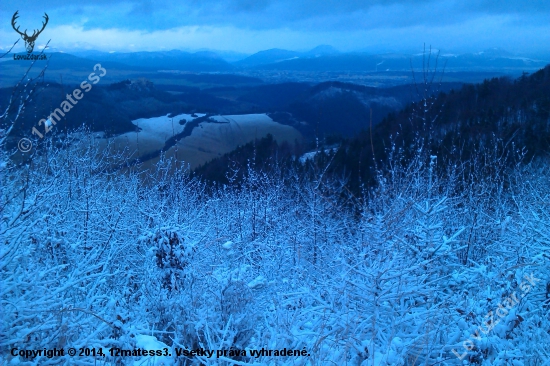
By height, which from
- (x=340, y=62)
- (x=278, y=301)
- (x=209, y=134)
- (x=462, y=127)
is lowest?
(x=278, y=301)

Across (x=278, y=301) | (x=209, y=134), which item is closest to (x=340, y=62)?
(x=209, y=134)

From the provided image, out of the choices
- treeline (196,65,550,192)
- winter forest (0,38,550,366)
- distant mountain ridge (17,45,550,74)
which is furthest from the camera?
distant mountain ridge (17,45,550,74)

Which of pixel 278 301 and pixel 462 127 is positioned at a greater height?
pixel 462 127

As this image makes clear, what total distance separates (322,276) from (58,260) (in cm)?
355

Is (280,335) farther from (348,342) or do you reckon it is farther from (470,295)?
(470,295)

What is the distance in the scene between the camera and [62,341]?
332 centimetres

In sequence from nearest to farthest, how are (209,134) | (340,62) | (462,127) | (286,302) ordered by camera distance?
1. (286,302)
2. (462,127)
3. (209,134)
4. (340,62)

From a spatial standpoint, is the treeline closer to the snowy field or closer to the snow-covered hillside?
the snowy field

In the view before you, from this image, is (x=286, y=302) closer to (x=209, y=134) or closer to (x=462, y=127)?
(x=462, y=127)

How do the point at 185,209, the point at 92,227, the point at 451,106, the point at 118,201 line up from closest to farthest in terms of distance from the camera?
the point at 92,227, the point at 118,201, the point at 185,209, the point at 451,106

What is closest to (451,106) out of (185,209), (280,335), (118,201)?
(185,209)

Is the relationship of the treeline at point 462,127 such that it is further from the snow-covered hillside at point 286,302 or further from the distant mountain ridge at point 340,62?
the distant mountain ridge at point 340,62

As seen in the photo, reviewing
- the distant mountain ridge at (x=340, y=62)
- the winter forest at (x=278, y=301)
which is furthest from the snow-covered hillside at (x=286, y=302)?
the distant mountain ridge at (x=340, y=62)

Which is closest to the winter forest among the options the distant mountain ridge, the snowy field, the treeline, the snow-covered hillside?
the snow-covered hillside
